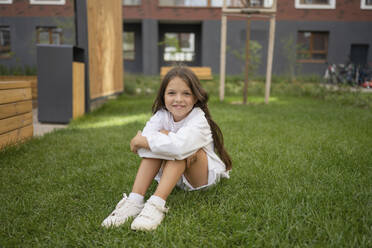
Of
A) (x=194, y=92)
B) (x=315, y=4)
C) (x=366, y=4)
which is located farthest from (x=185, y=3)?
(x=194, y=92)

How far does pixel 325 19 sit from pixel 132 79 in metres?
12.2

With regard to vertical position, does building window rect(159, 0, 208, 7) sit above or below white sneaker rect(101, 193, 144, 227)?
above

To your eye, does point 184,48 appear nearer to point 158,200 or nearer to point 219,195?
point 219,195

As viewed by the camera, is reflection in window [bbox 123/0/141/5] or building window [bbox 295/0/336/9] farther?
reflection in window [bbox 123/0/141/5]

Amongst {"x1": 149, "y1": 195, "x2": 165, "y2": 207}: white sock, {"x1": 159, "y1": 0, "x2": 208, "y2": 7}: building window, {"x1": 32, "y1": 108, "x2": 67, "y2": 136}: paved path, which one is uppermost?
{"x1": 159, "y1": 0, "x2": 208, "y2": 7}: building window

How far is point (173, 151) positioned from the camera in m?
1.88

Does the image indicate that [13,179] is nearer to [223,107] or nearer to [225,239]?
[225,239]

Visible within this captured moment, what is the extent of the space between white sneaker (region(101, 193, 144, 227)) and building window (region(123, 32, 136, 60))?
63.0 ft

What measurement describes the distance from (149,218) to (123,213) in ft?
0.63

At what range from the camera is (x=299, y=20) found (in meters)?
17.6

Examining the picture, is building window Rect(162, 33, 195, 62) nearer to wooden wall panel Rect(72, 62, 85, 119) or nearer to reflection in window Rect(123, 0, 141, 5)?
reflection in window Rect(123, 0, 141, 5)

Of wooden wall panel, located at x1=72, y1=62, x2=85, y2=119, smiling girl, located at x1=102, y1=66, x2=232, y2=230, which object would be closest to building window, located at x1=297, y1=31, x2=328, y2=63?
wooden wall panel, located at x1=72, y1=62, x2=85, y2=119

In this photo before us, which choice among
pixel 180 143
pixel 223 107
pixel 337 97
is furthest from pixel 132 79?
pixel 180 143

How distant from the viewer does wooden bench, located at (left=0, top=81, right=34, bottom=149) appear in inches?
130
